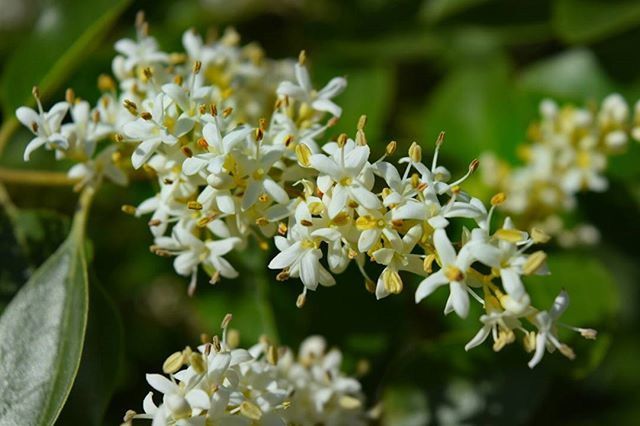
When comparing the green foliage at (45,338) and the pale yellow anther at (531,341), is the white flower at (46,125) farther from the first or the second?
the pale yellow anther at (531,341)

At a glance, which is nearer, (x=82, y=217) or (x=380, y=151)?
(x=82, y=217)

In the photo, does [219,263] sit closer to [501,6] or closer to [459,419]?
[459,419]

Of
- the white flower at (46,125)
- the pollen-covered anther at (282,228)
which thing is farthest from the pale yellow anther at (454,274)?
the white flower at (46,125)

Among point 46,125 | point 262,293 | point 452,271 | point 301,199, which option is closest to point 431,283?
point 452,271

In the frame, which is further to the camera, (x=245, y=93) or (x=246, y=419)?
(x=245, y=93)

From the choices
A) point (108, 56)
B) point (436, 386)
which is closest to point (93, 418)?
point (436, 386)

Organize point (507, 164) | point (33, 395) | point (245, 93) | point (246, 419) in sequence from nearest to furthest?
point (246, 419) → point (33, 395) → point (245, 93) → point (507, 164)

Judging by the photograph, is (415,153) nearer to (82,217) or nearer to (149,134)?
(149,134)
